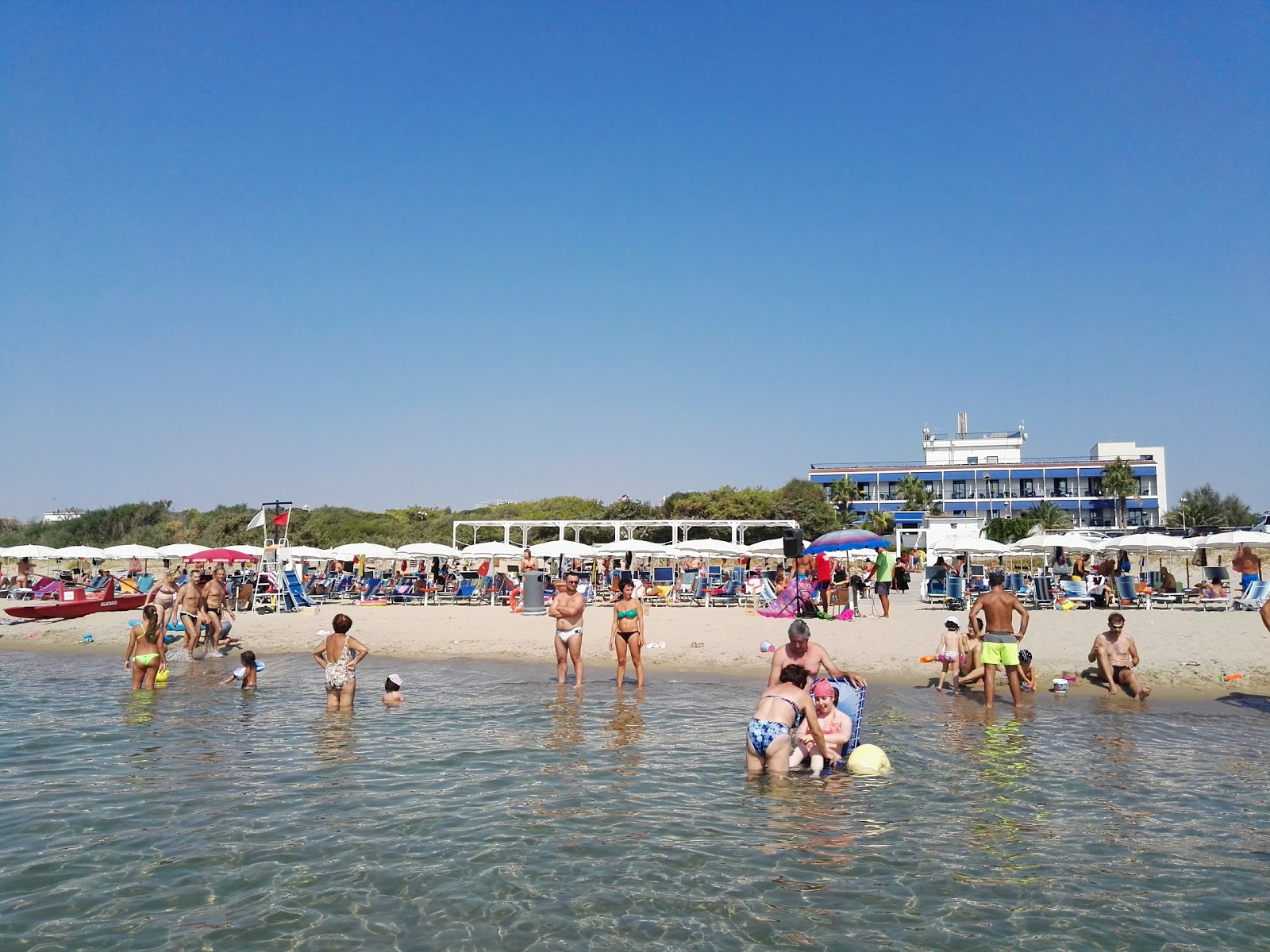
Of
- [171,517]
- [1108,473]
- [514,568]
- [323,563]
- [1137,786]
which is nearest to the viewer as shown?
[1137,786]

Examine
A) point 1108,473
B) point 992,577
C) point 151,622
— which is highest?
point 1108,473

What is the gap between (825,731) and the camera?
732 centimetres

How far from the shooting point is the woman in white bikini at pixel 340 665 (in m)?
9.49

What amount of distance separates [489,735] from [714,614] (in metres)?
9.54

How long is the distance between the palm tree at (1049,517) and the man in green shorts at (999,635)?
148 ft

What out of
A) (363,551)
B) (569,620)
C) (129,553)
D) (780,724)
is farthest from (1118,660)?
(129,553)

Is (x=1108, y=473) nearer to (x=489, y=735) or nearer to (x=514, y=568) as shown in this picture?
(x=514, y=568)

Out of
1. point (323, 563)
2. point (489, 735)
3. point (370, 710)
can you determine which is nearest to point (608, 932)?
point (489, 735)

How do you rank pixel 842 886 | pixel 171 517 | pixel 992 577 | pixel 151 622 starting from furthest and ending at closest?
1. pixel 171 517
2. pixel 151 622
3. pixel 992 577
4. pixel 842 886

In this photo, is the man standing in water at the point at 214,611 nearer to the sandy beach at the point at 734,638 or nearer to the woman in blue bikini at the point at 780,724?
the sandy beach at the point at 734,638

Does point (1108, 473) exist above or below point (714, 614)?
above

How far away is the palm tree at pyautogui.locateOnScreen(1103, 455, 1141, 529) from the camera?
2486 inches

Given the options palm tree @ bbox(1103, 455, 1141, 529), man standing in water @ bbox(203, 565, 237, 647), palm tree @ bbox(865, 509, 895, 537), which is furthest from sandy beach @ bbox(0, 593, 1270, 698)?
palm tree @ bbox(1103, 455, 1141, 529)

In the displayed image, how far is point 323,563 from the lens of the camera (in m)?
31.8
